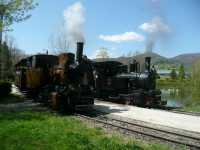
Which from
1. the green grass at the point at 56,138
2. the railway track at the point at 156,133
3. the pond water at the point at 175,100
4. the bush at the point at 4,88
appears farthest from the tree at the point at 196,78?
the green grass at the point at 56,138

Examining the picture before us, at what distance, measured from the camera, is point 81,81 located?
20312mm

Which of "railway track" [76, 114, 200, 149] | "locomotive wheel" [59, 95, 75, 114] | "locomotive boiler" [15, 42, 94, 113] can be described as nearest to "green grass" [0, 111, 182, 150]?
"railway track" [76, 114, 200, 149]

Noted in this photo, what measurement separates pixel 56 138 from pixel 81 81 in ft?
30.2

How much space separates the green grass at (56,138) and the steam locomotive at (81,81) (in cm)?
571

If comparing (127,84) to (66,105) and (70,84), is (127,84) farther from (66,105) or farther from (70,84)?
(66,105)

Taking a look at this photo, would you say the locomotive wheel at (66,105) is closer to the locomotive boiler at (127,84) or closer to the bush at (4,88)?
the locomotive boiler at (127,84)

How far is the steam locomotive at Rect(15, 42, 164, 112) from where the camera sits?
19.9 metres

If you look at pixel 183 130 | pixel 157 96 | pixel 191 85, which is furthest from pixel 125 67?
pixel 183 130

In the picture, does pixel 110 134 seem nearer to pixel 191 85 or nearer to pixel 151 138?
pixel 151 138

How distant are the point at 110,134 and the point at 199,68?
29.6 meters

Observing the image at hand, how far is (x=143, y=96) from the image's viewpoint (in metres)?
26.3

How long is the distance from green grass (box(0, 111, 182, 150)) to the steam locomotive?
571 cm

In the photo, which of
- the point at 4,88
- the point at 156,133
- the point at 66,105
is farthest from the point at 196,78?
the point at 156,133

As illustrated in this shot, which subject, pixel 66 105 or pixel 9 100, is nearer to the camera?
pixel 66 105
